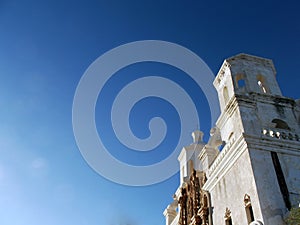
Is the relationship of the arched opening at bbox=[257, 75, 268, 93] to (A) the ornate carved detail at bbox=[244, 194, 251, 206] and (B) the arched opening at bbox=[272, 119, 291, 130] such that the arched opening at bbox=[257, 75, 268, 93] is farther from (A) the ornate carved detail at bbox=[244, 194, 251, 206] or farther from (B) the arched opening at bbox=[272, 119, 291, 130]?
(A) the ornate carved detail at bbox=[244, 194, 251, 206]

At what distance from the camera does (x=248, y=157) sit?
1441 cm

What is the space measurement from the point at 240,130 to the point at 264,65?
8119 mm

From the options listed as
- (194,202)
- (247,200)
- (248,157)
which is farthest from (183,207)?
(248,157)

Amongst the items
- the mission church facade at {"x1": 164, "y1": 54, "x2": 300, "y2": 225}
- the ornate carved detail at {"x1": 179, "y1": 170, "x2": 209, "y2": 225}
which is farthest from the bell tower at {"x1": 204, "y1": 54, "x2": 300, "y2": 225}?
the ornate carved detail at {"x1": 179, "y1": 170, "x2": 209, "y2": 225}

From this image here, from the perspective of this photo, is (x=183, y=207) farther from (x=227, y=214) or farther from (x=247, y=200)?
(x=247, y=200)

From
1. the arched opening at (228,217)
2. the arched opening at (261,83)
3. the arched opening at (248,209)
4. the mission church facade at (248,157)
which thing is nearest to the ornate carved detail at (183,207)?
the mission church facade at (248,157)

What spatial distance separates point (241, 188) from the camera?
14.5 metres

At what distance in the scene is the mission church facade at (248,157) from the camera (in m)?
13.5

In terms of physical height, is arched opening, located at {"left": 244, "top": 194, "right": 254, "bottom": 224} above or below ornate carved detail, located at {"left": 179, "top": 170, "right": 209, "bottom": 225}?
below

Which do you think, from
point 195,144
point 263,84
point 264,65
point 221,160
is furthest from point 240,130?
point 195,144

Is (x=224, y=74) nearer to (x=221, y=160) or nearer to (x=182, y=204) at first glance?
(x=221, y=160)

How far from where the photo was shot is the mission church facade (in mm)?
13508

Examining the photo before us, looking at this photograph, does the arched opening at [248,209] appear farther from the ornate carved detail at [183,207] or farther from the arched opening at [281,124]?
the ornate carved detail at [183,207]

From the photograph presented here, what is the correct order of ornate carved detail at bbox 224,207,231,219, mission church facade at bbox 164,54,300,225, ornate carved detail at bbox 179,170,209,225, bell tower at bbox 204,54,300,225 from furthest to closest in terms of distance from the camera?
A: ornate carved detail at bbox 179,170,209,225 < ornate carved detail at bbox 224,207,231,219 < mission church facade at bbox 164,54,300,225 < bell tower at bbox 204,54,300,225
